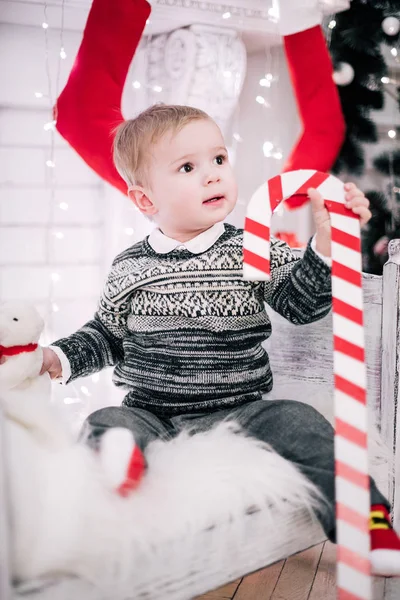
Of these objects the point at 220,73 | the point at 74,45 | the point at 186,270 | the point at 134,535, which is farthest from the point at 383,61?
the point at 134,535

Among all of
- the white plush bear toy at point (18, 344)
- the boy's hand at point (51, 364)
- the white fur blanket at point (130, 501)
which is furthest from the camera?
the boy's hand at point (51, 364)

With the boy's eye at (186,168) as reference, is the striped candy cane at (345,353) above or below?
below

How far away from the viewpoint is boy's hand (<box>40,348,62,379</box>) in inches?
45.8

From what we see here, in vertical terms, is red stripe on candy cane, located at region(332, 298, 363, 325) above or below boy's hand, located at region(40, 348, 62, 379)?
above

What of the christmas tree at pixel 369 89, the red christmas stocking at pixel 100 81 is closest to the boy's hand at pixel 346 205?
the red christmas stocking at pixel 100 81

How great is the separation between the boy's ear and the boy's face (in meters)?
0.05

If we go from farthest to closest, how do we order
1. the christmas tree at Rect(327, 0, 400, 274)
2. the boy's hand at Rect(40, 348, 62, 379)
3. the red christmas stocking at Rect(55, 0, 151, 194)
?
1. the christmas tree at Rect(327, 0, 400, 274)
2. the red christmas stocking at Rect(55, 0, 151, 194)
3. the boy's hand at Rect(40, 348, 62, 379)

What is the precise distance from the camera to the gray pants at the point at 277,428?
Result: 0.91 metres

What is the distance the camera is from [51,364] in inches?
46.3

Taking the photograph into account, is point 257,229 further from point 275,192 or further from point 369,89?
point 369,89

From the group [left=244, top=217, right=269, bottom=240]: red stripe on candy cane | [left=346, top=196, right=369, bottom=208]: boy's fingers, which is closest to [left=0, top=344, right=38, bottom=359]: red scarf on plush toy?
[left=244, top=217, right=269, bottom=240]: red stripe on candy cane

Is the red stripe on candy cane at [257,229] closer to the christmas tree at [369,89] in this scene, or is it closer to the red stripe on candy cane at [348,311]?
the red stripe on candy cane at [348,311]

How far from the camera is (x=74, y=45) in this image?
69.3 inches

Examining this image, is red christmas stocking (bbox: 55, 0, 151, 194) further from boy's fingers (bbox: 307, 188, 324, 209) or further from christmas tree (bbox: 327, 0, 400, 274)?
christmas tree (bbox: 327, 0, 400, 274)
